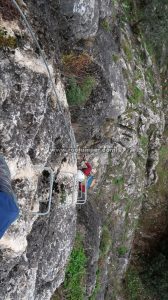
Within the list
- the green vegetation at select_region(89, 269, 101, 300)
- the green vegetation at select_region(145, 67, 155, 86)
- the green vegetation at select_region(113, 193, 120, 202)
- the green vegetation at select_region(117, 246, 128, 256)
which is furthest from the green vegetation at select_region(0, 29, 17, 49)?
the green vegetation at select_region(117, 246, 128, 256)

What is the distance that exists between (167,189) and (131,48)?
757cm

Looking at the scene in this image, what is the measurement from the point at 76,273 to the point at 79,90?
5490 millimetres

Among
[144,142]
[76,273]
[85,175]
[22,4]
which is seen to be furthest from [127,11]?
[76,273]

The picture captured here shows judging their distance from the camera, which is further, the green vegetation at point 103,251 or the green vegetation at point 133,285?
the green vegetation at point 133,285

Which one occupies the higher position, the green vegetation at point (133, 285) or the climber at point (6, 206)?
the climber at point (6, 206)

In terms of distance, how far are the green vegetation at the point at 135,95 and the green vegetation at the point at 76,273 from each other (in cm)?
606

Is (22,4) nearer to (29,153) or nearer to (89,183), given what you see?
(29,153)

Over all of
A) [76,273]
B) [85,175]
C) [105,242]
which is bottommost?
[76,273]

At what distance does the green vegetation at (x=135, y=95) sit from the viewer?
14303 mm

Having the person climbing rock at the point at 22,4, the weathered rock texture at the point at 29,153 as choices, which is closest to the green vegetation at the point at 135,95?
the weathered rock texture at the point at 29,153

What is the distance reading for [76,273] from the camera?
10.7 m

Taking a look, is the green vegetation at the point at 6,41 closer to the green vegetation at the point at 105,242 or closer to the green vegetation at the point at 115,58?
the green vegetation at the point at 115,58

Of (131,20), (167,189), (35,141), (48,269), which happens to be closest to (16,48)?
(35,141)

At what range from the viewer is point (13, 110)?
657cm
